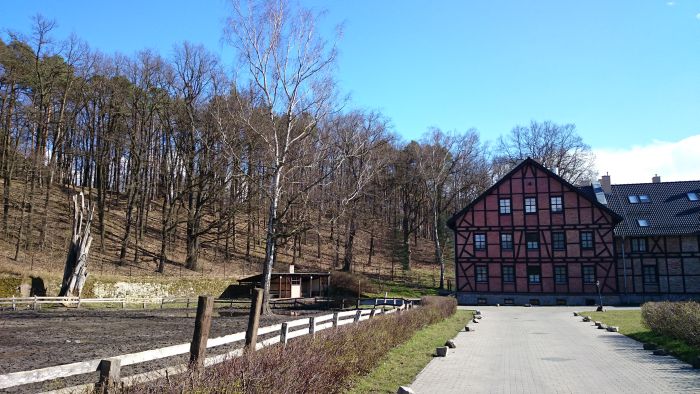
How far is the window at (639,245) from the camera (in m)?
39.8

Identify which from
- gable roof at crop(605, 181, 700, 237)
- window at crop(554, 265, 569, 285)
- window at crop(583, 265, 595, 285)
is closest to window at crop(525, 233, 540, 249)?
window at crop(554, 265, 569, 285)

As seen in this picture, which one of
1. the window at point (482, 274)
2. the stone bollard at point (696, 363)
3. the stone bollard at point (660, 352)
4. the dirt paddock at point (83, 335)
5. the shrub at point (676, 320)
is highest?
the window at point (482, 274)

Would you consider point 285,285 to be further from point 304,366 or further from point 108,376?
point 108,376

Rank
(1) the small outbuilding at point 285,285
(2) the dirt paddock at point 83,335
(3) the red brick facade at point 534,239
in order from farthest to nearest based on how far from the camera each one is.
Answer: (3) the red brick facade at point 534,239, (1) the small outbuilding at point 285,285, (2) the dirt paddock at point 83,335

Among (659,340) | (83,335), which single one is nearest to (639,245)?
(659,340)

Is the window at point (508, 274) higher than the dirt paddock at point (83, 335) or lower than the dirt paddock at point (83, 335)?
higher

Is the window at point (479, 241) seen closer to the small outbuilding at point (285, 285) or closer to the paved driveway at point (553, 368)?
the small outbuilding at point (285, 285)

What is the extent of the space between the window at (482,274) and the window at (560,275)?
5272 mm

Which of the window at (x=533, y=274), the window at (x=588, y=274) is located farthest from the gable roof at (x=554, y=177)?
the window at (x=533, y=274)

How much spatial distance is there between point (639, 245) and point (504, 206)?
1056cm

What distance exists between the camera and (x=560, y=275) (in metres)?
40.5

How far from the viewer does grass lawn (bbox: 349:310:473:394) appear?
9.14 metres

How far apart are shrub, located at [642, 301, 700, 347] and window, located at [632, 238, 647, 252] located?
2439cm

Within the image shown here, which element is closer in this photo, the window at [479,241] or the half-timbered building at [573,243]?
the half-timbered building at [573,243]
